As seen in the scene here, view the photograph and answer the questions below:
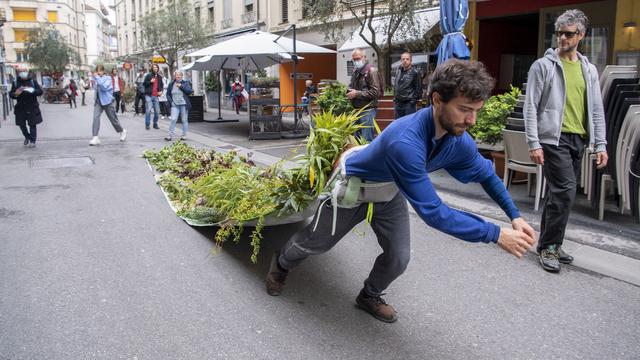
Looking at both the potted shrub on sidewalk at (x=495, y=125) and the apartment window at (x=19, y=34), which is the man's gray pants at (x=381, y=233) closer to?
the potted shrub on sidewalk at (x=495, y=125)

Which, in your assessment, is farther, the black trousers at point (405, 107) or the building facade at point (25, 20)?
the building facade at point (25, 20)

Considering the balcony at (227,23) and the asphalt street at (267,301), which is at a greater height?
the balcony at (227,23)

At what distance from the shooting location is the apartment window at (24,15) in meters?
68.4

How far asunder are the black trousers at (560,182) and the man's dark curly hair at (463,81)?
2.11 m

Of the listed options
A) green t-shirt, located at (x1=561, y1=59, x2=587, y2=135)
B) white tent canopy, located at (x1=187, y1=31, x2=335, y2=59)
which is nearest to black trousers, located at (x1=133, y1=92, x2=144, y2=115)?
white tent canopy, located at (x1=187, y1=31, x2=335, y2=59)

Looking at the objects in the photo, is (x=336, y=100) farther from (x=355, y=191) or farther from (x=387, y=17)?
(x=355, y=191)

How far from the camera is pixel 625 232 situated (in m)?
5.27

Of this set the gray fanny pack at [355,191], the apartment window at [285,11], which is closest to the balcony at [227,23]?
the apartment window at [285,11]

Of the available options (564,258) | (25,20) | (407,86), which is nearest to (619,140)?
(564,258)

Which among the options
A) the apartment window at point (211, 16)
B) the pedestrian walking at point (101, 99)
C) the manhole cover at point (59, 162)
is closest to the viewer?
the manhole cover at point (59, 162)

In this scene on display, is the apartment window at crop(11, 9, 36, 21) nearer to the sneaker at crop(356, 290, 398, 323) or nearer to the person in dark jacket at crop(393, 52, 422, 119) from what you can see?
the person in dark jacket at crop(393, 52, 422, 119)

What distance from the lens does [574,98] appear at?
4.32 meters

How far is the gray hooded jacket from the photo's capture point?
428 cm

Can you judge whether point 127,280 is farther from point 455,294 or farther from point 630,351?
point 630,351
